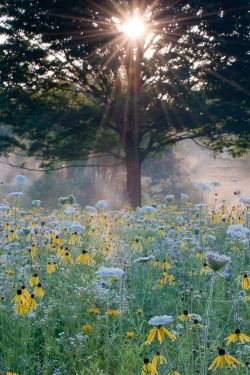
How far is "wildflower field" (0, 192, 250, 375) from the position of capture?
3340 mm

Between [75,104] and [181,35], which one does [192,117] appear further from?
[75,104]

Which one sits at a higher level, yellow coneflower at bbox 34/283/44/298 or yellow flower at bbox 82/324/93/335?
yellow coneflower at bbox 34/283/44/298

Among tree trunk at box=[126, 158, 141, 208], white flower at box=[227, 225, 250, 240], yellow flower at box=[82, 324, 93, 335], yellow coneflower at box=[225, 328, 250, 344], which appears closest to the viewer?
yellow coneflower at box=[225, 328, 250, 344]

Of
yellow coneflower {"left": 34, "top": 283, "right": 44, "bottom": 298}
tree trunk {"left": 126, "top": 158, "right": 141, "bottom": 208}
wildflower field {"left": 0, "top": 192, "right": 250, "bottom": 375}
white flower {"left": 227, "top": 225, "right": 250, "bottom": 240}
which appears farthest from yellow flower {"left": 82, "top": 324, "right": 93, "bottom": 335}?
tree trunk {"left": 126, "top": 158, "right": 141, "bottom": 208}

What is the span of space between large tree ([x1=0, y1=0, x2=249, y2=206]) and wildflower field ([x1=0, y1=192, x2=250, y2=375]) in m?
9.04

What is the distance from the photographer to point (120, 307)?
3301 millimetres

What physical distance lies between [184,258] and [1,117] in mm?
11602

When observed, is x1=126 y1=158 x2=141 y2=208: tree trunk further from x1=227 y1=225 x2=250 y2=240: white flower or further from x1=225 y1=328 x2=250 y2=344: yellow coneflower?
x1=225 y1=328 x2=250 y2=344: yellow coneflower

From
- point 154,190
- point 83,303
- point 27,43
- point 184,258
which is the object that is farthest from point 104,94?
point 154,190

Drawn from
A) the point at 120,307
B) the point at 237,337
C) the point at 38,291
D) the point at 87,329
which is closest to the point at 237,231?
the point at 87,329

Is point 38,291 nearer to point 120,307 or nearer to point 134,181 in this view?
point 120,307

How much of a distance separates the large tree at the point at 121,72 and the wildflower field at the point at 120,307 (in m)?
9.04

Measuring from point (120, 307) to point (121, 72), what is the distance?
1477 centimetres

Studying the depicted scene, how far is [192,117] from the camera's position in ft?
54.9
